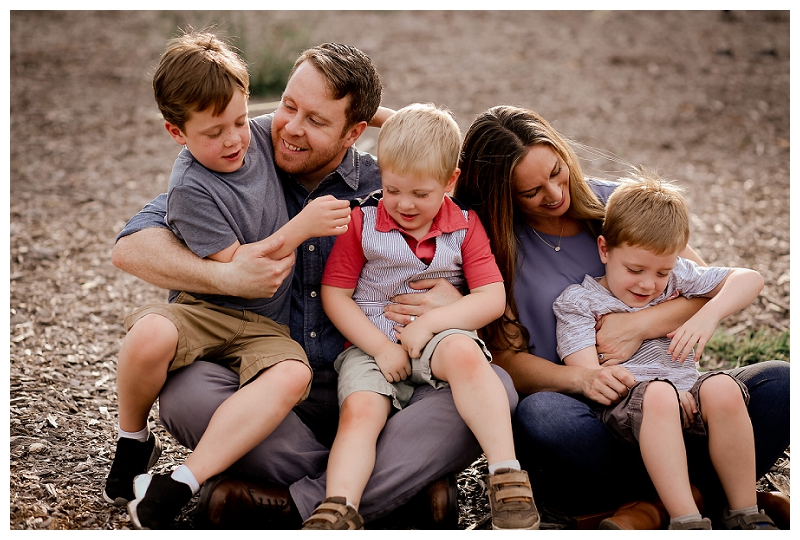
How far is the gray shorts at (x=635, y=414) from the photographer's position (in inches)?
91.8

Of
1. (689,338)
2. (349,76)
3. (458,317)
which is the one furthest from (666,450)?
(349,76)

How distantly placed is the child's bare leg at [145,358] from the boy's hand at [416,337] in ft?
2.31

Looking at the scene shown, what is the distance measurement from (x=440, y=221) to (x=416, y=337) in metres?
0.41

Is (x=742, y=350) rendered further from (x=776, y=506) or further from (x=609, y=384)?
(x=609, y=384)

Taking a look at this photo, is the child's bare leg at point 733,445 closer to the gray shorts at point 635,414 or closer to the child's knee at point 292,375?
the gray shorts at point 635,414

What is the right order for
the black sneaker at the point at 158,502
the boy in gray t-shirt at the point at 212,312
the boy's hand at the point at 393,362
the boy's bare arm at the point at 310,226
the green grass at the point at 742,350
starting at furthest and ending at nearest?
1. the green grass at the point at 742,350
2. the boy's hand at the point at 393,362
3. the boy's bare arm at the point at 310,226
4. the boy in gray t-shirt at the point at 212,312
5. the black sneaker at the point at 158,502

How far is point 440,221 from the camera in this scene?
2.61 metres

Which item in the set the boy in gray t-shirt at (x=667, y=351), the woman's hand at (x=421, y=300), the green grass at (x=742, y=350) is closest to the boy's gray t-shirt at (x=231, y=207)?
the woman's hand at (x=421, y=300)

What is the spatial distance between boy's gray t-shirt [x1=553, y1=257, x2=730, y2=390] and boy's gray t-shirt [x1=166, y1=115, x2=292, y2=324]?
3.15 feet

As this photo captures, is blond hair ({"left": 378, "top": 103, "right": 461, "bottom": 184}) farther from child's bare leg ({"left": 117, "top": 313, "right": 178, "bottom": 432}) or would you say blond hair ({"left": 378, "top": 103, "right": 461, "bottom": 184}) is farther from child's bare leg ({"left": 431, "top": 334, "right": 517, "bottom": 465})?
child's bare leg ({"left": 117, "top": 313, "right": 178, "bottom": 432})

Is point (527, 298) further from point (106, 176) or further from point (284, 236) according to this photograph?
point (106, 176)

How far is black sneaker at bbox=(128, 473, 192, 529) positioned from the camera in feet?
7.09

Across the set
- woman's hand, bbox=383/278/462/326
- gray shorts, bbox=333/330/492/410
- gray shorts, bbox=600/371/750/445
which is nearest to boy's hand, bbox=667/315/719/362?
gray shorts, bbox=600/371/750/445
